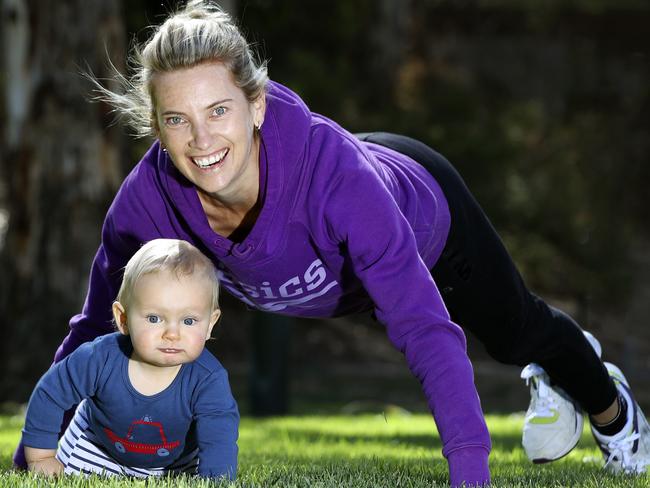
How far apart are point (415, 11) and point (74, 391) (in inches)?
556

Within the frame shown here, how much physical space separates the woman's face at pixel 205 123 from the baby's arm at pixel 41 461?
0.94m

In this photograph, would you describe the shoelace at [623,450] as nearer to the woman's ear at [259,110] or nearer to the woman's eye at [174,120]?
the woman's ear at [259,110]

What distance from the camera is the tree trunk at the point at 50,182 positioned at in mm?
8398

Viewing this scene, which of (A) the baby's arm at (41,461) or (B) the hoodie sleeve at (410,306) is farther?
(A) the baby's arm at (41,461)

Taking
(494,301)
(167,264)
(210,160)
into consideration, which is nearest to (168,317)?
(167,264)

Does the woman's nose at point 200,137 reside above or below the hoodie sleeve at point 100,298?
above

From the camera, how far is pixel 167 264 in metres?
3.14

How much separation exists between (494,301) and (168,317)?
1.16 m

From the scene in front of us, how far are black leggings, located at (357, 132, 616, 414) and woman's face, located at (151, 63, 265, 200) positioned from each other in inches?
29.1

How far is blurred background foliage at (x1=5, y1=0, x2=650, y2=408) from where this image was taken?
35.5ft

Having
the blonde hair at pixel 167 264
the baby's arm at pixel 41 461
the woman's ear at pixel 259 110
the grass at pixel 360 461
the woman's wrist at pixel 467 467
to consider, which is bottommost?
the grass at pixel 360 461

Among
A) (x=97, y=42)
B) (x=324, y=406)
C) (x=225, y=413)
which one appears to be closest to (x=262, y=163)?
(x=225, y=413)

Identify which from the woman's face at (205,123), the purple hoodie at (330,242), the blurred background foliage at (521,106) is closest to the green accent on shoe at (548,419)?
the purple hoodie at (330,242)

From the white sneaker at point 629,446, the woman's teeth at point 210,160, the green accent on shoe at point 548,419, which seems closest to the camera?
the woman's teeth at point 210,160
